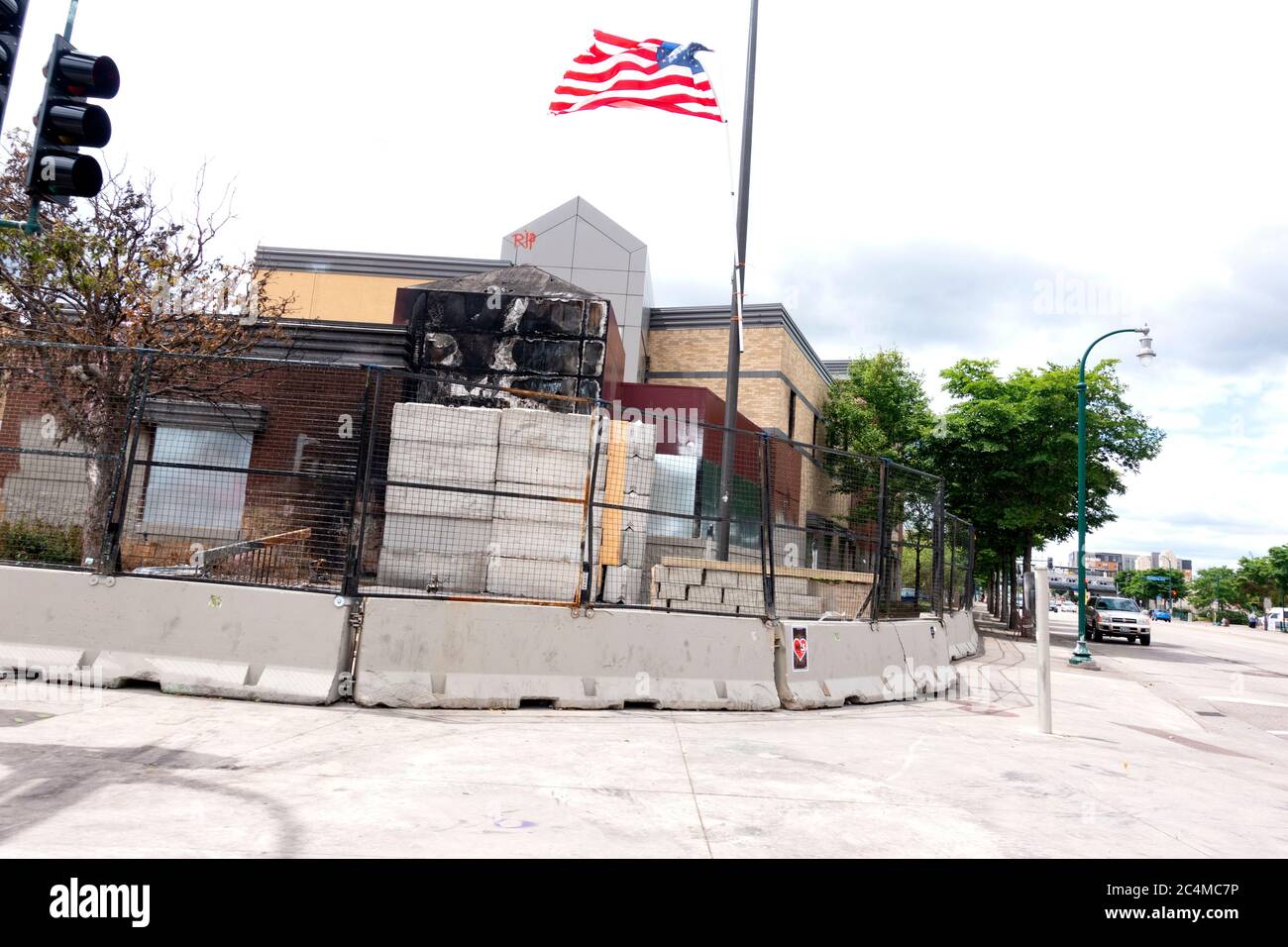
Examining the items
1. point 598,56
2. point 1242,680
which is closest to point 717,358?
point 598,56

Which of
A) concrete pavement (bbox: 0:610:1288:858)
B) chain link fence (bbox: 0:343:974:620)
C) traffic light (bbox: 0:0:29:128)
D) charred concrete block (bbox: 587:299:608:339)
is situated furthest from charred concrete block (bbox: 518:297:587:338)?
traffic light (bbox: 0:0:29:128)

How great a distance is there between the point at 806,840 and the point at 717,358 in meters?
29.5

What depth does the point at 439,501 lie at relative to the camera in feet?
46.0

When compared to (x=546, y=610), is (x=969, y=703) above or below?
below

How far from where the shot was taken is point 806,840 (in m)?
4.05

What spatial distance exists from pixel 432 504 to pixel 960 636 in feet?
35.5

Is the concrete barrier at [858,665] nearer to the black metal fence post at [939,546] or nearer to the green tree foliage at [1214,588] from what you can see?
the black metal fence post at [939,546]

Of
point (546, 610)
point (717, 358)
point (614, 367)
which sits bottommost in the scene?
point (546, 610)

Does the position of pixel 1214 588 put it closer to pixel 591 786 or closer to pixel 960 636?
pixel 960 636

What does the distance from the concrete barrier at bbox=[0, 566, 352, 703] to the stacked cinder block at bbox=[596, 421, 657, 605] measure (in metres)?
4.16

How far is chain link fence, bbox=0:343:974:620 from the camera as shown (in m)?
9.11

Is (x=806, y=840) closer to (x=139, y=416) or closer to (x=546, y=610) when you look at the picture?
(x=546, y=610)

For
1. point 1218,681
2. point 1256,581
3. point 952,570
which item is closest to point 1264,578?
point 1256,581

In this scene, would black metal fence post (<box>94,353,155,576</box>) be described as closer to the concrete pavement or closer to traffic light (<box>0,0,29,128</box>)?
the concrete pavement
